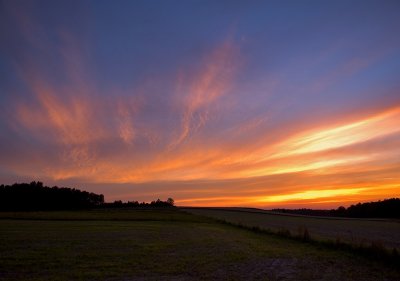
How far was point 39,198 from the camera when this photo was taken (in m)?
158

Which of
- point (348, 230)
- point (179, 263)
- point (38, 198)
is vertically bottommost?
point (179, 263)

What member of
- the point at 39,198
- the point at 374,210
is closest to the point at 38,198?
the point at 39,198

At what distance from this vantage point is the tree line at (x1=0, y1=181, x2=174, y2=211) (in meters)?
150

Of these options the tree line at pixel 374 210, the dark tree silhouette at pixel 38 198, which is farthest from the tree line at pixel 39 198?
the tree line at pixel 374 210

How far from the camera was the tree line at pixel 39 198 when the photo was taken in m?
150

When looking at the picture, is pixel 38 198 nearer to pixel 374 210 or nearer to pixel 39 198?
pixel 39 198

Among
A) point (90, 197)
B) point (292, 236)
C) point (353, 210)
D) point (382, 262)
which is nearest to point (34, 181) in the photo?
point (90, 197)

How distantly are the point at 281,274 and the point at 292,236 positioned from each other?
769 inches

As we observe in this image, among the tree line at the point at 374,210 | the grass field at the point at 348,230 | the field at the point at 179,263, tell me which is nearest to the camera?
the field at the point at 179,263

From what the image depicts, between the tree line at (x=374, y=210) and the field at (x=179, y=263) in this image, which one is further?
the tree line at (x=374, y=210)

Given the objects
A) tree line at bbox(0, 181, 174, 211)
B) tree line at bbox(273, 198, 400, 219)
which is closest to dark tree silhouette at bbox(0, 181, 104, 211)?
tree line at bbox(0, 181, 174, 211)

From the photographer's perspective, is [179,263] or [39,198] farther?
[39,198]

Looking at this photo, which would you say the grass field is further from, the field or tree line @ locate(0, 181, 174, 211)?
tree line @ locate(0, 181, 174, 211)

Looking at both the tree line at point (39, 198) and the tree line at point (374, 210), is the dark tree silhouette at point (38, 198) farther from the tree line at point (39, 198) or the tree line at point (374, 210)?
the tree line at point (374, 210)
